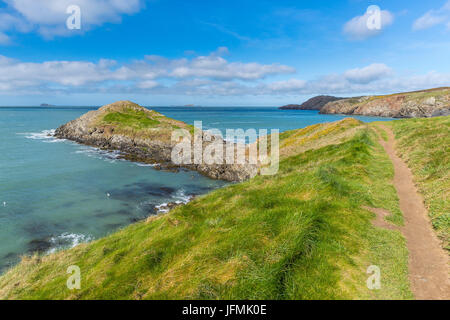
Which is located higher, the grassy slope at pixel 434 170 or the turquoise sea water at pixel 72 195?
the grassy slope at pixel 434 170

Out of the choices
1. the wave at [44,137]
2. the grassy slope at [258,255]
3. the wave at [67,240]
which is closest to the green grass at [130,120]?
the wave at [44,137]

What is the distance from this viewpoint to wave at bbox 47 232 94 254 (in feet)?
60.0

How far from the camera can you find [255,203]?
11.3 metres

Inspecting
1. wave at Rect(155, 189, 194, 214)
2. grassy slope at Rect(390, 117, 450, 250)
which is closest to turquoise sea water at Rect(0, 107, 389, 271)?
wave at Rect(155, 189, 194, 214)

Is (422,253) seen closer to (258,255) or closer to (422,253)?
(422,253)

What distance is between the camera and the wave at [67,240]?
1830 centimetres

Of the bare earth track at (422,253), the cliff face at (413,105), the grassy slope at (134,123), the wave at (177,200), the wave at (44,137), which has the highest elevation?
the cliff face at (413,105)

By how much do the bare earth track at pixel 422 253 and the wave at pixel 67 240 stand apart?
21.7 meters

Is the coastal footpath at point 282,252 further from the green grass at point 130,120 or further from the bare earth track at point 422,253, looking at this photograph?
the green grass at point 130,120

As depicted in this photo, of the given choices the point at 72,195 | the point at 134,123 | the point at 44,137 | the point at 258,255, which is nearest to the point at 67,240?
the point at 72,195

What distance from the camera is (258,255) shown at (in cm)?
676

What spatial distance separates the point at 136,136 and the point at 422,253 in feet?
224

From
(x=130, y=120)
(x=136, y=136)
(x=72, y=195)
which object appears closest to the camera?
(x=72, y=195)
